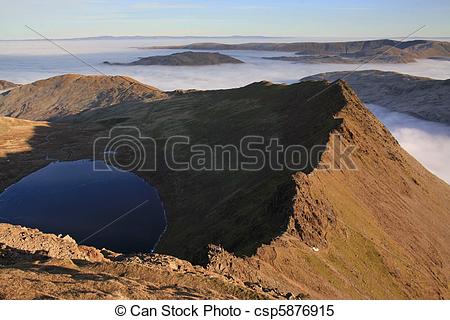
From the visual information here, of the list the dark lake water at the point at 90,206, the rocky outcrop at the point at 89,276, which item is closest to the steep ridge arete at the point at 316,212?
the rocky outcrop at the point at 89,276

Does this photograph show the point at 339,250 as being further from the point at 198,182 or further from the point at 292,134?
the point at 198,182

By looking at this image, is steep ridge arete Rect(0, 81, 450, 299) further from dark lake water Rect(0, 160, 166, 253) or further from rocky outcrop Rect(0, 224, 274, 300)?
dark lake water Rect(0, 160, 166, 253)

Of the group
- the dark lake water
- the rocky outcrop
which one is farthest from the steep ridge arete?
the dark lake water

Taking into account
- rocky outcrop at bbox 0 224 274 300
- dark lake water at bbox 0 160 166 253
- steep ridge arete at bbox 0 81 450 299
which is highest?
rocky outcrop at bbox 0 224 274 300

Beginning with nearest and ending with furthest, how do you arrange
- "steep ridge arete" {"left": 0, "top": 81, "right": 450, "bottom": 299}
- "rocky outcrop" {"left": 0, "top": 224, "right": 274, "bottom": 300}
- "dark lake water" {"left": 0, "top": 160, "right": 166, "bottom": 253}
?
1. "rocky outcrop" {"left": 0, "top": 224, "right": 274, "bottom": 300}
2. "steep ridge arete" {"left": 0, "top": 81, "right": 450, "bottom": 299}
3. "dark lake water" {"left": 0, "top": 160, "right": 166, "bottom": 253}

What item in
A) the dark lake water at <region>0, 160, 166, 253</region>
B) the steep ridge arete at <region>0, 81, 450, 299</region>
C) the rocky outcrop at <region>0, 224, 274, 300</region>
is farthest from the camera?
the dark lake water at <region>0, 160, 166, 253</region>

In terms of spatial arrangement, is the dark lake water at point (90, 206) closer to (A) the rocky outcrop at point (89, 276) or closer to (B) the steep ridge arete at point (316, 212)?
(B) the steep ridge arete at point (316, 212)

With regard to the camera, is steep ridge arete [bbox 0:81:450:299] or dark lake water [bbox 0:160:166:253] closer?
steep ridge arete [bbox 0:81:450:299]
